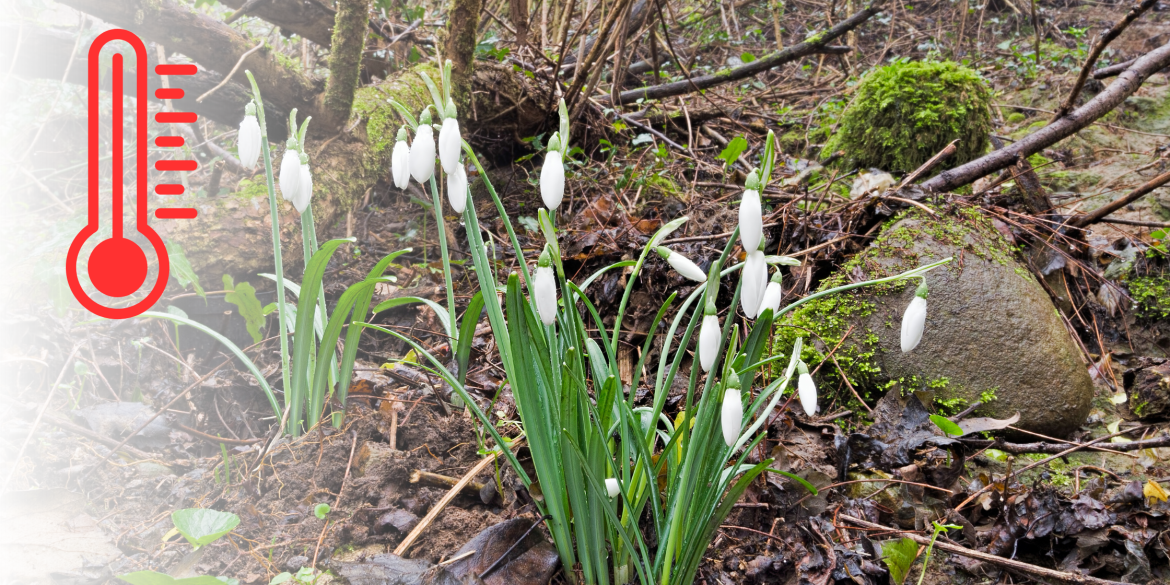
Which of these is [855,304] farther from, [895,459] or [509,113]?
[509,113]

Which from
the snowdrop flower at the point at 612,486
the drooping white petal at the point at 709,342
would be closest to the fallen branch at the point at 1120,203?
the drooping white petal at the point at 709,342

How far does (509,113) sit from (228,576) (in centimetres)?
303

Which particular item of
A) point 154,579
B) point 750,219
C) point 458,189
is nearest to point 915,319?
point 750,219

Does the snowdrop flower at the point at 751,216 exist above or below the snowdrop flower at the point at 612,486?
above

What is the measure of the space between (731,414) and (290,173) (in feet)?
3.99

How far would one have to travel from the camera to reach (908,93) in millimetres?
3471

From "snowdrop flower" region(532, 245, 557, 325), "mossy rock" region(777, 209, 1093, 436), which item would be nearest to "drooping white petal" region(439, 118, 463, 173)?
"snowdrop flower" region(532, 245, 557, 325)

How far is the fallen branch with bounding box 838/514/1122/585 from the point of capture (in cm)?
146

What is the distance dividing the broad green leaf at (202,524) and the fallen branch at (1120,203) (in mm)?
3550

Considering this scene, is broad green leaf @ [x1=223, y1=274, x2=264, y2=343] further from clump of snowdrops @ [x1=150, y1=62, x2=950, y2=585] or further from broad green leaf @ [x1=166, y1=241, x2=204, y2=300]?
clump of snowdrops @ [x1=150, y1=62, x2=950, y2=585]

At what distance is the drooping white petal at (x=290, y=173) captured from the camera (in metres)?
1.54

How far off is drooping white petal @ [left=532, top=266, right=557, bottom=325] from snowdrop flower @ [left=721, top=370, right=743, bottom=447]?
35 centimetres

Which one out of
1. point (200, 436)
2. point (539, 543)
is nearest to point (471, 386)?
point (539, 543)

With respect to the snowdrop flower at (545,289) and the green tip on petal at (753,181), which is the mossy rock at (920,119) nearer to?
the green tip on petal at (753,181)
